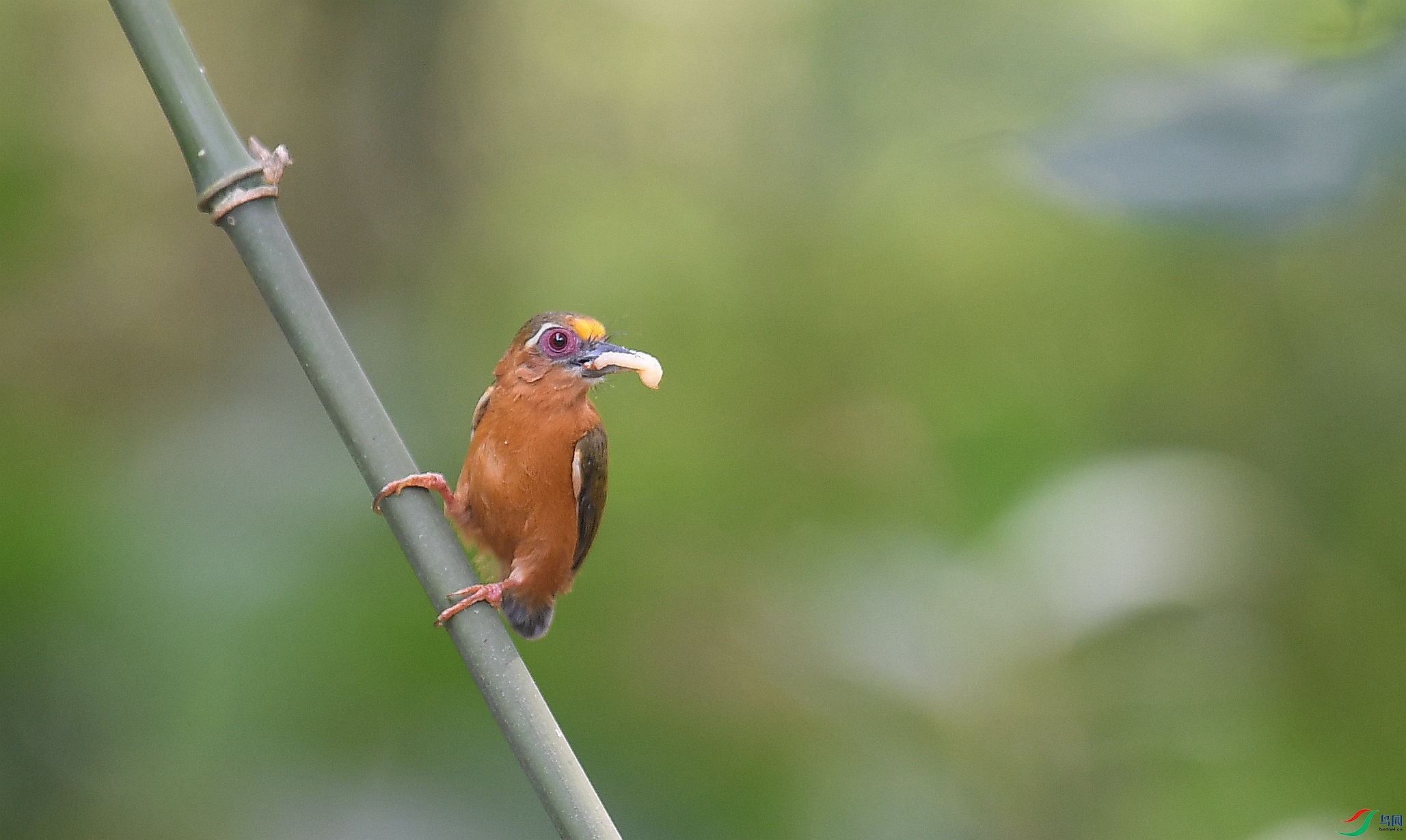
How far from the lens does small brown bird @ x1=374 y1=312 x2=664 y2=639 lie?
113 inches

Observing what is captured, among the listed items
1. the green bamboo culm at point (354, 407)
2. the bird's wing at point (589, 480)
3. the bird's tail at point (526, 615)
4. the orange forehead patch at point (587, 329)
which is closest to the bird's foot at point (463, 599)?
the green bamboo culm at point (354, 407)

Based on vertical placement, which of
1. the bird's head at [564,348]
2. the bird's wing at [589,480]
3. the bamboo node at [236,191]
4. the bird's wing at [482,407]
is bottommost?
the bamboo node at [236,191]

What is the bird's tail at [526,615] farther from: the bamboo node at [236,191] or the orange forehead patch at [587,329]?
the bamboo node at [236,191]

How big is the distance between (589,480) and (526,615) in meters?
0.43

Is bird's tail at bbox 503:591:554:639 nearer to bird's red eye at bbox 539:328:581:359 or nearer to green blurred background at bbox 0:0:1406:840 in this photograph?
green blurred background at bbox 0:0:1406:840

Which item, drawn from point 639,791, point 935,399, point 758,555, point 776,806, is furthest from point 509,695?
point 935,399

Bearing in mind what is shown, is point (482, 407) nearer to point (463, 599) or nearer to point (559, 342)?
point (559, 342)

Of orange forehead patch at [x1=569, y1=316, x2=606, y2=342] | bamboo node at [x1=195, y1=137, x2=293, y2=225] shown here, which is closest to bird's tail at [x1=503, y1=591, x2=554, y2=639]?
orange forehead patch at [x1=569, y1=316, x2=606, y2=342]

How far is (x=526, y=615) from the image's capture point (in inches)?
125

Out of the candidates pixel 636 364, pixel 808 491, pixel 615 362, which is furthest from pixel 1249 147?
pixel 808 491

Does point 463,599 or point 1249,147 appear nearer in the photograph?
point 463,599

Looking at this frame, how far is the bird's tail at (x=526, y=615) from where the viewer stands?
124 inches

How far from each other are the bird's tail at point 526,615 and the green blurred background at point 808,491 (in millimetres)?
418

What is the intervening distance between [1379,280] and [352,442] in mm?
3686
